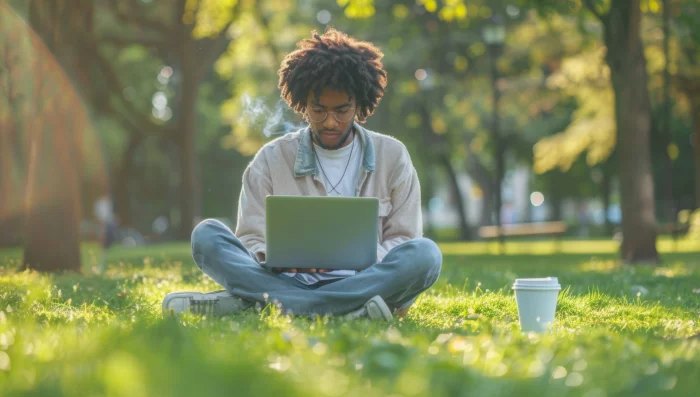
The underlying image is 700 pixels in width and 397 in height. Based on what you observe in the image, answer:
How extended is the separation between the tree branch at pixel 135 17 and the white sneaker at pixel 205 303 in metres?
17.8

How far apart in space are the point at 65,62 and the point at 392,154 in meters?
8.29

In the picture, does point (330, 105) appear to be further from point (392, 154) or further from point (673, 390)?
point (673, 390)

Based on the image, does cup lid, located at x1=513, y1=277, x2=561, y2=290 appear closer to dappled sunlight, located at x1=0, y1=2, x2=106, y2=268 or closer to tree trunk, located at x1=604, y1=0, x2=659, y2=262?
dappled sunlight, located at x1=0, y1=2, x2=106, y2=268

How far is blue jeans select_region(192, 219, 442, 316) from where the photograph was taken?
5914 mm

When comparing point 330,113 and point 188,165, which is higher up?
point 330,113

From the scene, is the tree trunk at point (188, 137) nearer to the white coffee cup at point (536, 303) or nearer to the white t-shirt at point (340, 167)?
the white t-shirt at point (340, 167)

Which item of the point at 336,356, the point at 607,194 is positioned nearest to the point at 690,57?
the point at 607,194

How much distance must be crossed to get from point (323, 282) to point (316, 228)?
2.12ft

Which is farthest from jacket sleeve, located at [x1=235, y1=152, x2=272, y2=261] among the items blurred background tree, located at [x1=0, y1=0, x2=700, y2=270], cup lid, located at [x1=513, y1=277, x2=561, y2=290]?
Result: blurred background tree, located at [x1=0, y1=0, x2=700, y2=270]

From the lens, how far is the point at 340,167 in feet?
21.9

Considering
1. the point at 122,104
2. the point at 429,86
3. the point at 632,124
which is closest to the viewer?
the point at 632,124

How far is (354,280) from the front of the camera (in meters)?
5.96

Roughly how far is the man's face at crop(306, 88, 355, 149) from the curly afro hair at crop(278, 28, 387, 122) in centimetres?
4

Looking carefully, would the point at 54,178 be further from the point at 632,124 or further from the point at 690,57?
the point at 690,57
